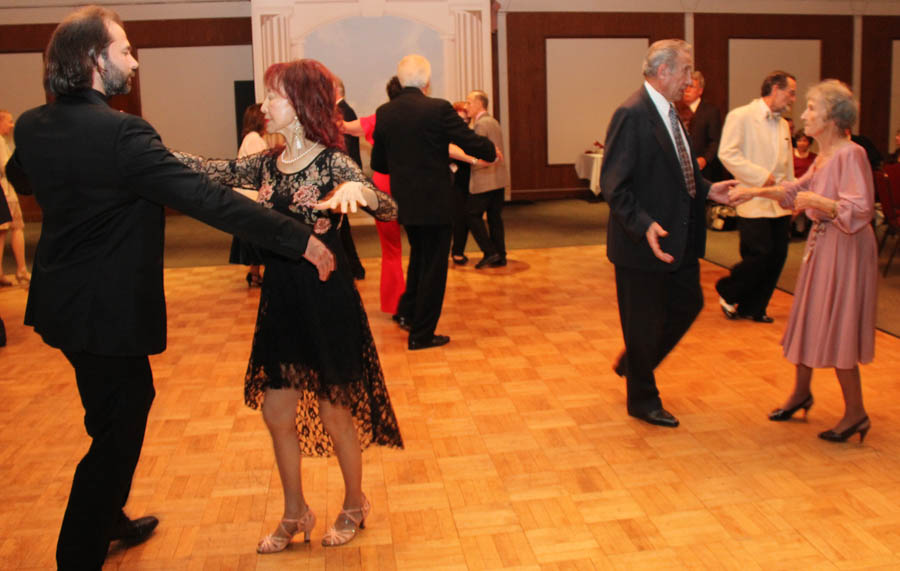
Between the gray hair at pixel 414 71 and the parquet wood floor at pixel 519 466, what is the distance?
5.05 ft

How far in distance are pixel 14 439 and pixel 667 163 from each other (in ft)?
9.87

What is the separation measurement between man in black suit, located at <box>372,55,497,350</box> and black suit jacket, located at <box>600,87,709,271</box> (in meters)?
1.47

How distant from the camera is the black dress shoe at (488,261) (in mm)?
7754

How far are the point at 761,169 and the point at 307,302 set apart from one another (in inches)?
128

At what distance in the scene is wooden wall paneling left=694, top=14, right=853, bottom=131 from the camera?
13.6 meters

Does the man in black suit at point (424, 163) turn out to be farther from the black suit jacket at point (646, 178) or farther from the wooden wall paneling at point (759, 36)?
the wooden wall paneling at point (759, 36)

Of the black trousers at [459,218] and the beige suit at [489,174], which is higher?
the beige suit at [489,174]

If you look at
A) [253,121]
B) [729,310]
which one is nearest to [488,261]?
[253,121]

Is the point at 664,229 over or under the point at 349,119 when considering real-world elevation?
under

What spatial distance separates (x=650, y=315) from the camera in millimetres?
3770

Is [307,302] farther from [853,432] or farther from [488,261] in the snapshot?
[488,261]

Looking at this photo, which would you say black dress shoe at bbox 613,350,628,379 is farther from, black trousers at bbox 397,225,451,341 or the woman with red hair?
the woman with red hair

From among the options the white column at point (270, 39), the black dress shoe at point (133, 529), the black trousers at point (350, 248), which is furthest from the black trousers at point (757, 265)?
the white column at point (270, 39)

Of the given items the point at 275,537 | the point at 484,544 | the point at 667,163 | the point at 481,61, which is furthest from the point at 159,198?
the point at 481,61
